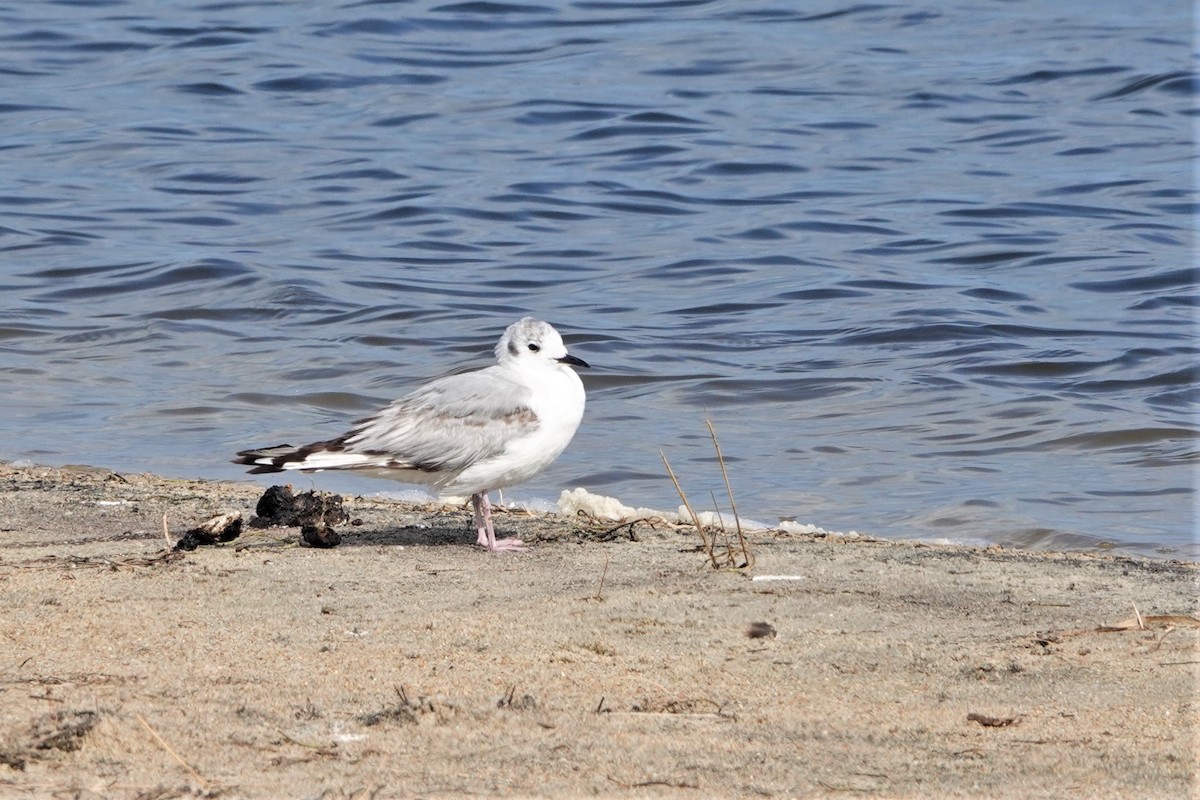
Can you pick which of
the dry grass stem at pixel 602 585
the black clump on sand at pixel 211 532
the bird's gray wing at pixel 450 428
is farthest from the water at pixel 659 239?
the black clump on sand at pixel 211 532

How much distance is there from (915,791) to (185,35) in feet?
78.0

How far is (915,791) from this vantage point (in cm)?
352

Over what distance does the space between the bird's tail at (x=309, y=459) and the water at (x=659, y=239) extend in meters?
2.25

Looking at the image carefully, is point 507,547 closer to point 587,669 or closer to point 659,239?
point 587,669

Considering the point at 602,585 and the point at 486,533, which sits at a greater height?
the point at 602,585

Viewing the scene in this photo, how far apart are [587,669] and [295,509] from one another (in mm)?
2421

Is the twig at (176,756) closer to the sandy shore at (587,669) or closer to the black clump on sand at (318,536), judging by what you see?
the sandy shore at (587,669)

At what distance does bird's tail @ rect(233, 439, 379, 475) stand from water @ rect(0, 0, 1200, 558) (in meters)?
2.25

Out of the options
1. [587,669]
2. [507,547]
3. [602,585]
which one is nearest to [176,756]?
[587,669]

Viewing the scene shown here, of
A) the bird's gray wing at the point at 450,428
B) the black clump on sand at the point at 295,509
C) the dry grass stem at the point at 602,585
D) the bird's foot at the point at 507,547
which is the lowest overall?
the bird's foot at the point at 507,547

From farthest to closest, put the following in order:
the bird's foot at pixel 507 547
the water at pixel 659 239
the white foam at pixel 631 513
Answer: the water at pixel 659 239, the white foam at pixel 631 513, the bird's foot at pixel 507 547

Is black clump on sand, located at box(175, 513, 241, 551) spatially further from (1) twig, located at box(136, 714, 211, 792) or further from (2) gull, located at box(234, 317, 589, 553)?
(1) twig, located at box(136, 714, 211, 792)

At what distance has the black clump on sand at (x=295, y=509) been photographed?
253 inches

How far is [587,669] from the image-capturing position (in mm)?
4457
